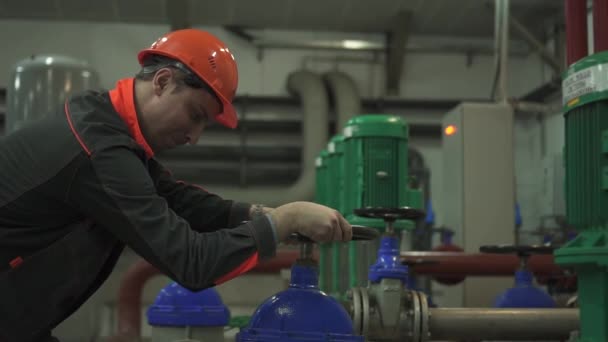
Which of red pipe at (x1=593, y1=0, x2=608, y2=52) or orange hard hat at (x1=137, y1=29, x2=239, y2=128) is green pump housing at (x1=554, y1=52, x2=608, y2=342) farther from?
orange hard hat at (x1=137, y1=29, x2=239, y2=128)

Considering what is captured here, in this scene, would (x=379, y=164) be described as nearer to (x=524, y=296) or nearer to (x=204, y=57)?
(x=524, y=296)

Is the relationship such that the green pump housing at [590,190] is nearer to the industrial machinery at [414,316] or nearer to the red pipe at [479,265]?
the industrial machinery at [414,316]

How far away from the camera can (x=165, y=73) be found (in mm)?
1385

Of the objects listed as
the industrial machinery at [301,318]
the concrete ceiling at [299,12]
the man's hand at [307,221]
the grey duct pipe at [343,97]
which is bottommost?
the industrial machinery at [301,318]

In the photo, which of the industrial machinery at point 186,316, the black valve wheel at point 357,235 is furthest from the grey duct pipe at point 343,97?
the black valve wheel at point 357,235

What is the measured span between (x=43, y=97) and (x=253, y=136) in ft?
10.6

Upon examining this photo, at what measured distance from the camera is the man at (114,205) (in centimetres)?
122

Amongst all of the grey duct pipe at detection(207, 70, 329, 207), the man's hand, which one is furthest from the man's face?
the grey duct pipe at detection(207, 70, 329, 207)

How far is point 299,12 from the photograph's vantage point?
20.4ft

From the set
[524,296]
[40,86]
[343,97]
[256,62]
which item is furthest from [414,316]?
[256,62]

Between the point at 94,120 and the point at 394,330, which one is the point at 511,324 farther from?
the point at 94,120

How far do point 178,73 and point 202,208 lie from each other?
353 millimetres

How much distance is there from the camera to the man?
3.99ft

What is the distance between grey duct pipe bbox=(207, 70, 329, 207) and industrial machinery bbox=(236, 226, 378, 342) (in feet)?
14.6
